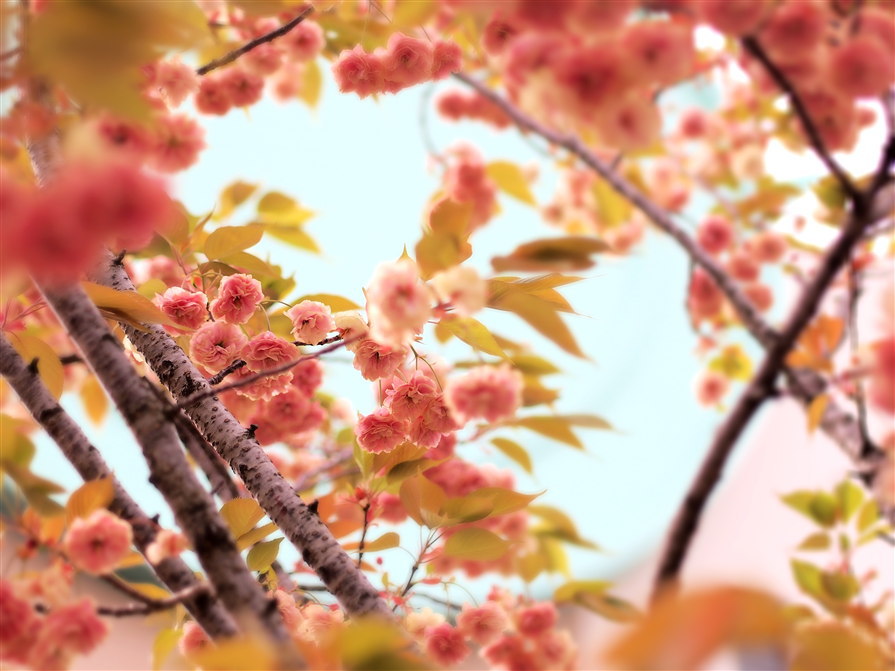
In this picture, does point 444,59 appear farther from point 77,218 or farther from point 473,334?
point 77,218

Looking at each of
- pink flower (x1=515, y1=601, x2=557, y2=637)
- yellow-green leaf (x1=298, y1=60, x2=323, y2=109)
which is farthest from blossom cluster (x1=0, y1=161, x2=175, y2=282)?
yellow-green leaf (x1=298, y1=60, x2=323, y2=109)

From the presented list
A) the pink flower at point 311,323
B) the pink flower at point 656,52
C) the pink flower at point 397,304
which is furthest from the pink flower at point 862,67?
the pink flower at point 311,323

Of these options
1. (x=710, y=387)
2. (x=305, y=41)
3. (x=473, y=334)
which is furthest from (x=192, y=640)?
(x=710, y=387)

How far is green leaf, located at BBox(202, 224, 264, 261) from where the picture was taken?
0.54 meters

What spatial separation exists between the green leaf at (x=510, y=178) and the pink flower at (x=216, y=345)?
2.45ft

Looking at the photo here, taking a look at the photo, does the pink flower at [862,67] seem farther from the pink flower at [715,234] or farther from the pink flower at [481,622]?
the pink flower at [715,234]

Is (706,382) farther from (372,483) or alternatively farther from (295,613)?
(295,613)

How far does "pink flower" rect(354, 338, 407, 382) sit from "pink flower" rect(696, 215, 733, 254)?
1.10 m

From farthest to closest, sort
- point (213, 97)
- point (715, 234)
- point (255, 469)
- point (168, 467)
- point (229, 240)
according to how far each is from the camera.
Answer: point (715, 234) < point (213, 97) < point (229, 240) < point (255, 469) < point (168, 467)

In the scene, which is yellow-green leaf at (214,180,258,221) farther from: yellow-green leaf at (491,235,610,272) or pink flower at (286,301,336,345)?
yellow-green leaf at (491,235,610,272)

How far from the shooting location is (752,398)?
0.88 meters

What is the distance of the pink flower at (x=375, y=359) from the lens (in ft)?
1.67

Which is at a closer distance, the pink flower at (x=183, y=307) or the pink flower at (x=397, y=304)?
the pink flower at (x=397, y=304)

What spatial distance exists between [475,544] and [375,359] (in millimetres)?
156
